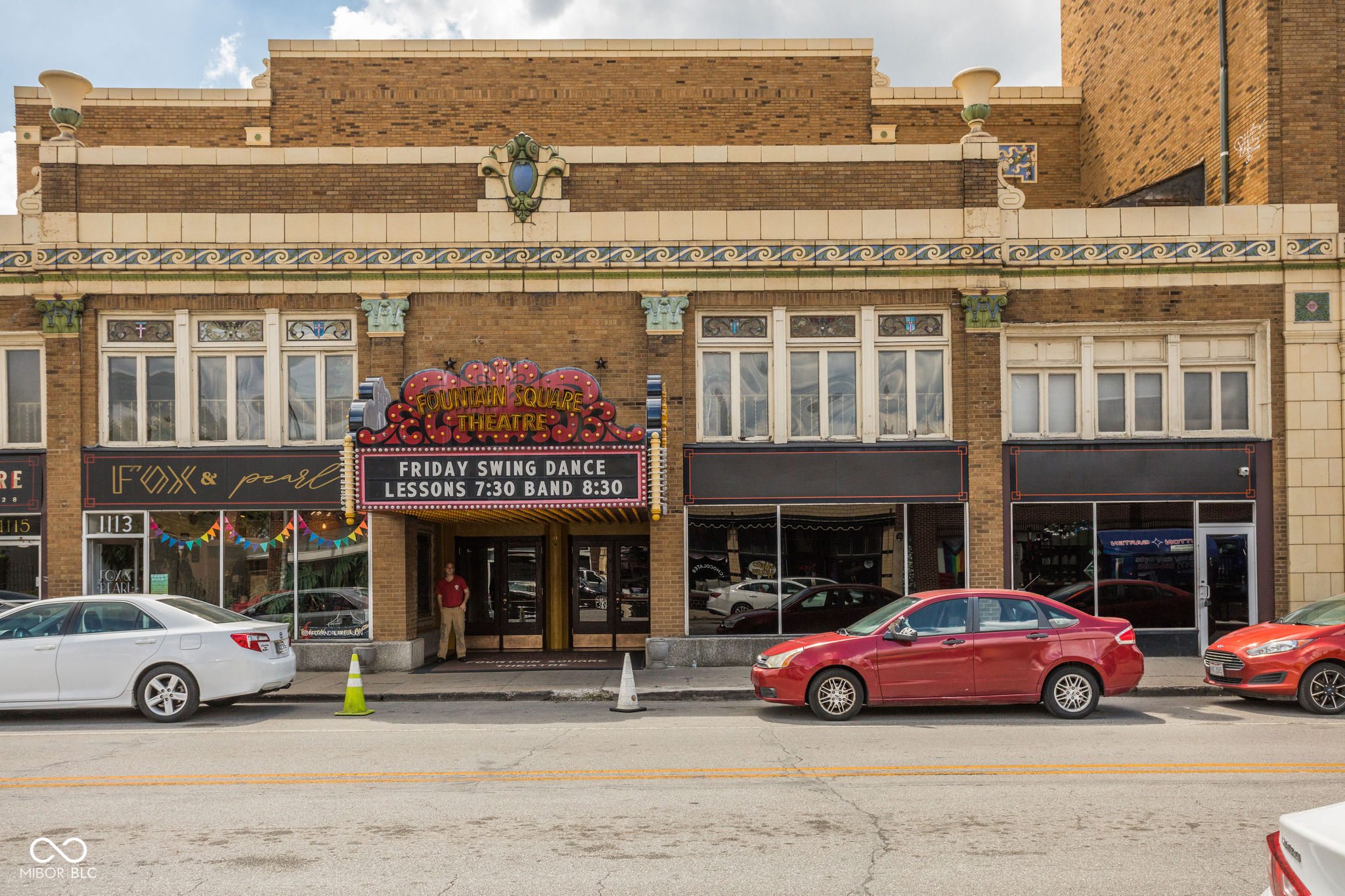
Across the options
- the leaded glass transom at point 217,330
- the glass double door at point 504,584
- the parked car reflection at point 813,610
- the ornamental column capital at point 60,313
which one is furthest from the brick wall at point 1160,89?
the ornamental column capital at point 60,313

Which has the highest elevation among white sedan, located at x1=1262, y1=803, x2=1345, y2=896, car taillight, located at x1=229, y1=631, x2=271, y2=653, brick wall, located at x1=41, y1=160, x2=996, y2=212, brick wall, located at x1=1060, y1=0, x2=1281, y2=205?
brick wall, located at x1=1060, y1=0, x2=1281, y2=205

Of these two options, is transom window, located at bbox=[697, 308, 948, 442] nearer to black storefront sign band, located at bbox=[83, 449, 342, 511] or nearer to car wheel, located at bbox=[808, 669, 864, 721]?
car wheel, located at bbox=[808, 669, 864, 721]

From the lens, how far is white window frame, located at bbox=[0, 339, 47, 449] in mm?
16781

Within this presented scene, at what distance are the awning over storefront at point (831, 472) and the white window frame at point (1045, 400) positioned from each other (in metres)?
1.24

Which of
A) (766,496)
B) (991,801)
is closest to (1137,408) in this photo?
(766,496)

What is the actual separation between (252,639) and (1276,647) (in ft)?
38.9

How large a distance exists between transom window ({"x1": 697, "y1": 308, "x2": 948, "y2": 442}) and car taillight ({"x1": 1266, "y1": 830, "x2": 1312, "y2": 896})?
13.4 m

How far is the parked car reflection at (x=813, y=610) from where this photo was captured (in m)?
16.7

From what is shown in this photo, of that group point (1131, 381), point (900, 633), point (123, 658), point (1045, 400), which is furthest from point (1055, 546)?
point (123, 658)

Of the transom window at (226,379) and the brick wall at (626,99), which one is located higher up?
the brick wall at (626,99)

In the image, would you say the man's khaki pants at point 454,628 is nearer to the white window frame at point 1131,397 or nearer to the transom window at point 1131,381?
the transom window at point 1131,381

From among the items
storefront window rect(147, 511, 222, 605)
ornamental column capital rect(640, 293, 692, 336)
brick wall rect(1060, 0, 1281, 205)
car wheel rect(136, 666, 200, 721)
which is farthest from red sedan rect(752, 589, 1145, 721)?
storefront window rect(147, 511, 222, 605)

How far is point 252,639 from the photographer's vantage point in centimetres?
1234

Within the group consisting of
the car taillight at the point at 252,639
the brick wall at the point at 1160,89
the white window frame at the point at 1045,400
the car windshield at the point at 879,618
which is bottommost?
the car taillight at the point at 252,639
